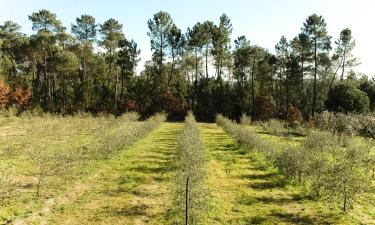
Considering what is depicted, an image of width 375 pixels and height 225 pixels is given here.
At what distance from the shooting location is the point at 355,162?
22297 millimetres

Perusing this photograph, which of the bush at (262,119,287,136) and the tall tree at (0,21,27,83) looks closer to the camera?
the bush at (262,119,287,136)

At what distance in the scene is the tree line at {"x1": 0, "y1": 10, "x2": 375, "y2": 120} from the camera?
70.7m

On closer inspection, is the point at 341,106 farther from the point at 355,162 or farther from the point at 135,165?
the point at 135,165

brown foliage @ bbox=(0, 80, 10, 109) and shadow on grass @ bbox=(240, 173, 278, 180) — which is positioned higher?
brown foliage @ bbox=(0, 80, 10, 109)

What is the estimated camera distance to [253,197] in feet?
66.6

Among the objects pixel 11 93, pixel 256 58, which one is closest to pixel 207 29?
pixel 256 58

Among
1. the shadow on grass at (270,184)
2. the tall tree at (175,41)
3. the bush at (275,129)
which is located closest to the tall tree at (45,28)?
the tall tree at (175,41)

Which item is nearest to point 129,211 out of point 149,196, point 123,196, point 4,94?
point 123,196

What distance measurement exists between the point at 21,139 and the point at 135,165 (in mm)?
14223

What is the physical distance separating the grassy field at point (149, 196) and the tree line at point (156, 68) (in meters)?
44.4

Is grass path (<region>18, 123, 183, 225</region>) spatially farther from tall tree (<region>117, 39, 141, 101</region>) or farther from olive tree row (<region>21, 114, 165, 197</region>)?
tall tree (<region>117, 39, 141, 101</region>)

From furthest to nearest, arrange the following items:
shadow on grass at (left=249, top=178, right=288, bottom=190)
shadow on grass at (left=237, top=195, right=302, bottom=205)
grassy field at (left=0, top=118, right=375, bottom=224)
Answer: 1. shadow on grass at (left=249, top=178, right=288, bottom=190)
2. shadow on grass at (left=237, top=195, right=302, bottom=205)
3. grassy field at (left=0, top=118, right=375, bottom=224)

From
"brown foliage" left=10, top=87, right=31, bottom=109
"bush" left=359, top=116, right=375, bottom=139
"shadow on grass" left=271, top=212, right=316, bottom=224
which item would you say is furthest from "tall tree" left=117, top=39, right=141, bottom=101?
"shadow on grass" left=271, top=212, right=316, bottom=224

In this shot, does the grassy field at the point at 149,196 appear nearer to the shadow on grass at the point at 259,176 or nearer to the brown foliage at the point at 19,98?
the shadow on grass at the point at 259,176
